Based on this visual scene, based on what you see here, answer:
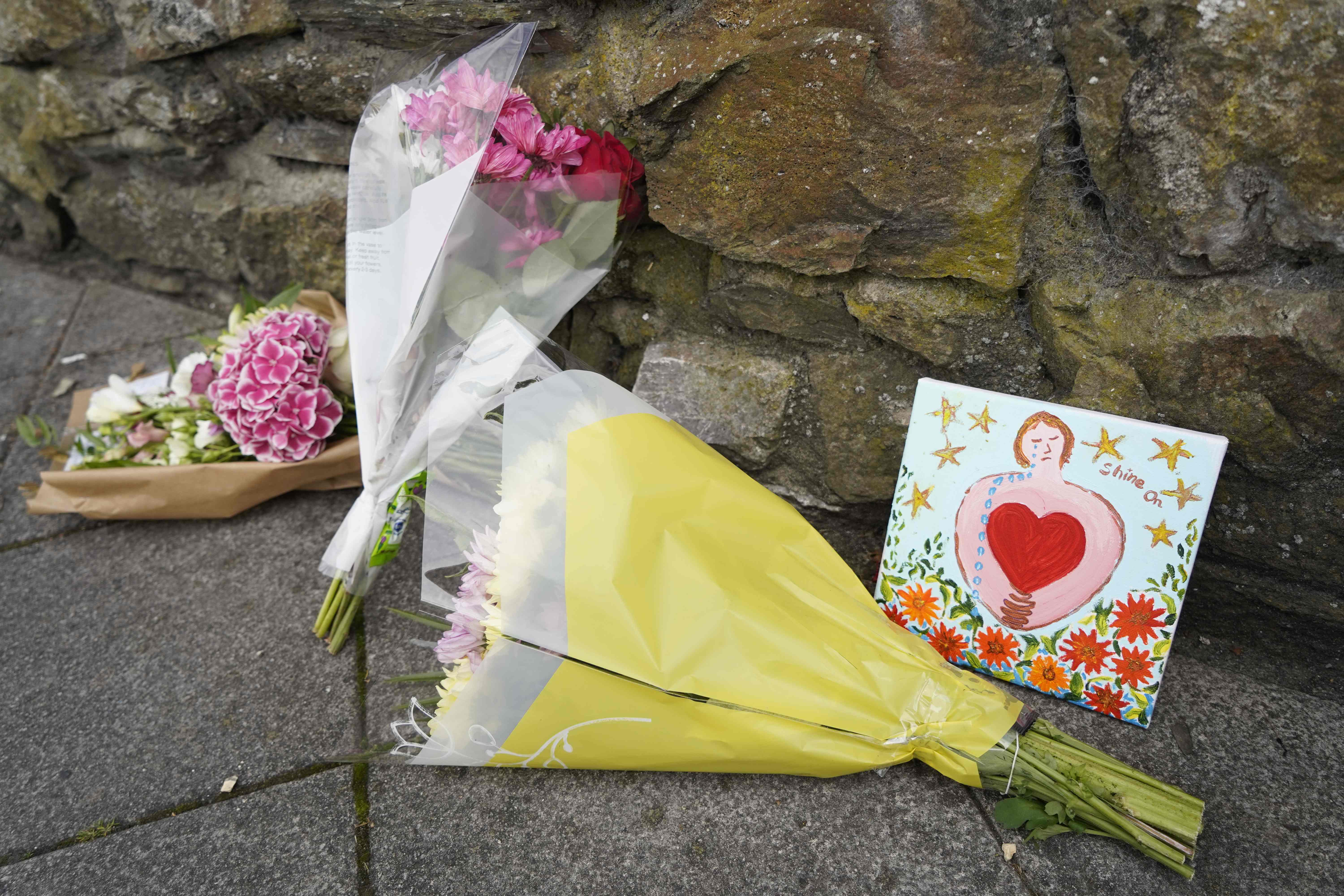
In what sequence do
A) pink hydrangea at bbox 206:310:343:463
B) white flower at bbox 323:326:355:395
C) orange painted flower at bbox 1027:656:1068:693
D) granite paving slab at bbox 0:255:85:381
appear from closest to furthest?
1. orange painted flower at bbox 1027:656:1068:693
2. pink hydrangea at bbox 206:310:343:463
3. white flower at bbox 323:326:355:395
4. granite paving slab at bbox 0:255:85:381

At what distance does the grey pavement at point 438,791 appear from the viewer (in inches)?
44.3

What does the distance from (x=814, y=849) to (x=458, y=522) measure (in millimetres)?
682

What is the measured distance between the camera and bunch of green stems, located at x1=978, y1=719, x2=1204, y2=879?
3.65 ft

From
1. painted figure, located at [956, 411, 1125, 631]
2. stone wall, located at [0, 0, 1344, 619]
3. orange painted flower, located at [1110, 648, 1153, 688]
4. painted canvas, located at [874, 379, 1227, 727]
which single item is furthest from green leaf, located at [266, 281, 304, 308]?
orange painted flower, located at [1110, 648, 1153, 688]

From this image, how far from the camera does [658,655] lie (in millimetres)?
1112

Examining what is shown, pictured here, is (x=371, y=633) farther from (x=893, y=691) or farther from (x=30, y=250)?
(x=30, y=250)

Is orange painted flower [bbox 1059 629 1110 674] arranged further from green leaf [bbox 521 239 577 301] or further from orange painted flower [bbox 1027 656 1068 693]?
green leaf [bbox 521 239 577 301]

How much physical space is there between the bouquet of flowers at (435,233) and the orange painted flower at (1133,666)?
1133 millimetres

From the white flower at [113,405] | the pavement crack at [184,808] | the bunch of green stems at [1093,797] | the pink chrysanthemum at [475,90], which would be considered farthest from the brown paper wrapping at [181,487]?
the bunch of green stems at [1093,797]

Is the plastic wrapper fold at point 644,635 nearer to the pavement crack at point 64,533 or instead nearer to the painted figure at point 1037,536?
the painted figure at point 1037,536

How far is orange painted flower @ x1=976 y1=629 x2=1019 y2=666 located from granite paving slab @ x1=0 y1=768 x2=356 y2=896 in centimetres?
102

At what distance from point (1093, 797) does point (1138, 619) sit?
29 cm

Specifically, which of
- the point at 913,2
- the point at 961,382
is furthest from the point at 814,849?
the point at 913,2

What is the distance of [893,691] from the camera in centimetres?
120
